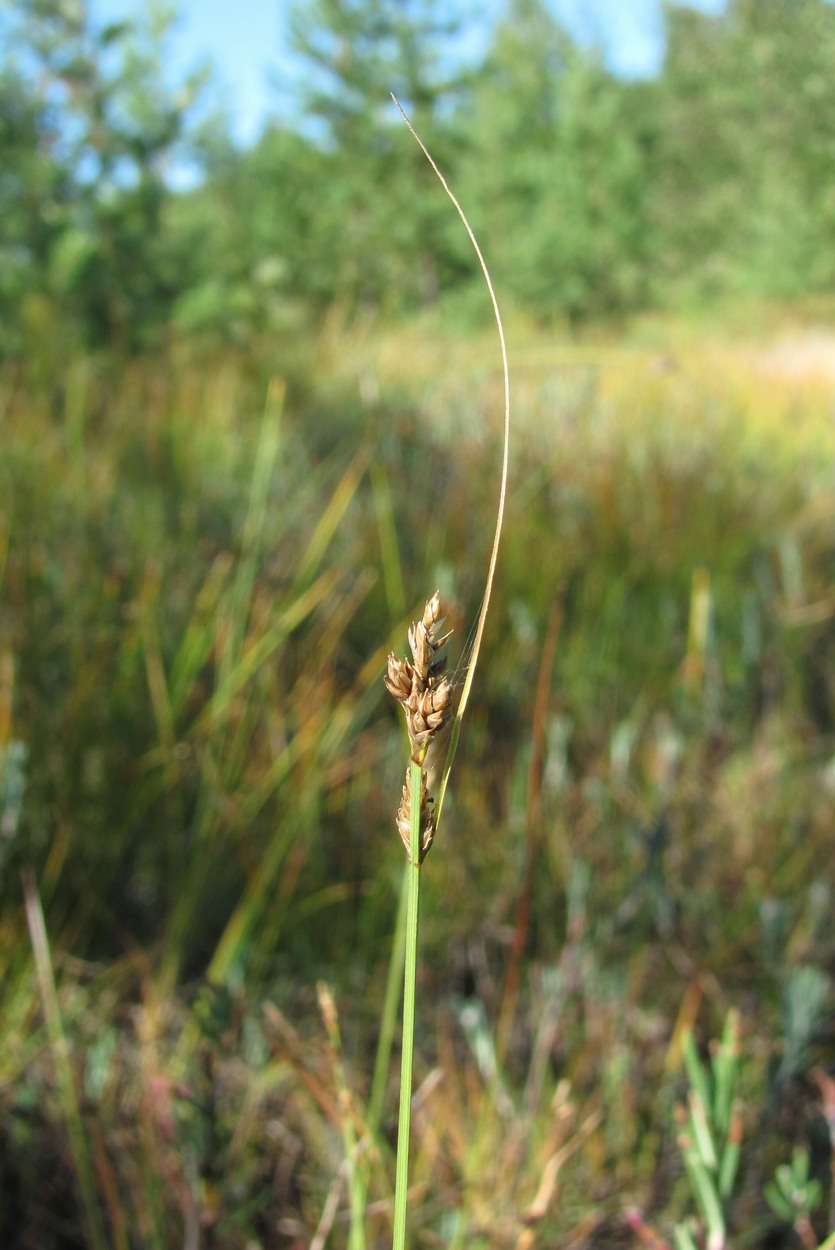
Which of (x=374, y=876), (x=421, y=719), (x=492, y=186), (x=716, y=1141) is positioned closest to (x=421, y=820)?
(x=421, y=719)

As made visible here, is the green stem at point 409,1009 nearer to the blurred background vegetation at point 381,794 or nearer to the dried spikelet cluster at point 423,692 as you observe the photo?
the dried spikelet cluster at point 423,692

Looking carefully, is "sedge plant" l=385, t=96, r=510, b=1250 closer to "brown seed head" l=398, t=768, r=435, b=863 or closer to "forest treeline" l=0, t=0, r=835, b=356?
"brown seed head" l=398, t=768, r=435, b=863

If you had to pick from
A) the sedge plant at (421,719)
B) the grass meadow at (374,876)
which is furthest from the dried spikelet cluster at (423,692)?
the grass meadow at (374,876)

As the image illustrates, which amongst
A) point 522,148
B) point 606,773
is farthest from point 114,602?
point 522,148

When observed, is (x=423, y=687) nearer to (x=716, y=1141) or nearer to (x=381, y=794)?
(x=716, y=1141)

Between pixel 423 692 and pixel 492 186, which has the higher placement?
pixel 492 186

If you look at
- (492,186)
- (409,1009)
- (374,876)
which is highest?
(492,186)

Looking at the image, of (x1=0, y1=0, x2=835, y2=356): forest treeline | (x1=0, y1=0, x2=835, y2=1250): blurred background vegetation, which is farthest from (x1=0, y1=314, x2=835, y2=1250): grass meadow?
(x1=0, y1=0, x2=835, y2=356): forest treeline

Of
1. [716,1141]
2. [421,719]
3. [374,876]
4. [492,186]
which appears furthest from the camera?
[492,186]
